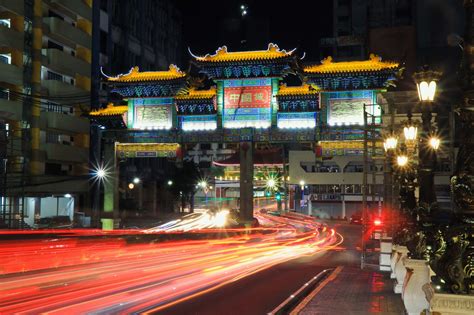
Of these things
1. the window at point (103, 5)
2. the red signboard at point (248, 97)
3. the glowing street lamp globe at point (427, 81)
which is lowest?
the glowing street lamp globe at point (427, 81)

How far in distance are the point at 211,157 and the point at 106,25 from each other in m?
38.0

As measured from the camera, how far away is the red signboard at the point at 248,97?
1234 inches

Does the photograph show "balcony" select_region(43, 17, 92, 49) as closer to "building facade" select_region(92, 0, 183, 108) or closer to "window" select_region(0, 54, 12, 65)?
"building facade" select_region(92, 0, 183, 108)

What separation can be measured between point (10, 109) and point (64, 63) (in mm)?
8268

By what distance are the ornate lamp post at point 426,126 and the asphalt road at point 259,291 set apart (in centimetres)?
392

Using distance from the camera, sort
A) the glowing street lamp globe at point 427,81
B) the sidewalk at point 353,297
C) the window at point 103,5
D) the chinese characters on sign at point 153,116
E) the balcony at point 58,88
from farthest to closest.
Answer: the window at point 103,5, the balcony at point 58,88, the chinese characters on sign at point 153,116, the sidewalk at point 353,297, the glowing street lamp globe at point 427,81

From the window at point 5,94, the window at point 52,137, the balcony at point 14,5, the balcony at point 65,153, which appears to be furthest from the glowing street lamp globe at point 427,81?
the window at point 52,137

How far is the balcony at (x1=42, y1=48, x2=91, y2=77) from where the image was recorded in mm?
39719

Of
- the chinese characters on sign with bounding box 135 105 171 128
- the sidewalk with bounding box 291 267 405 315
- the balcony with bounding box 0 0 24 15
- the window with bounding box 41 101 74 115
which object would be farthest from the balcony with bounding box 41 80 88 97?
the sidewalk with bounding box 291 267 405 315

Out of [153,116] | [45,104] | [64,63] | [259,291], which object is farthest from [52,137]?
[259,291]

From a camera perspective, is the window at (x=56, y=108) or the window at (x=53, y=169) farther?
the window at (x=53, y=169)

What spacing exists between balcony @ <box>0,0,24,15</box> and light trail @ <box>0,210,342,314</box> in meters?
17.3

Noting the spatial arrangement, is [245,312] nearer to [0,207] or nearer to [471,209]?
[471,209]

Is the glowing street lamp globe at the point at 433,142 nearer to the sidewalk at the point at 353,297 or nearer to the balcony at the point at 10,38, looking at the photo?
the sidewalk at the point at 353,297
